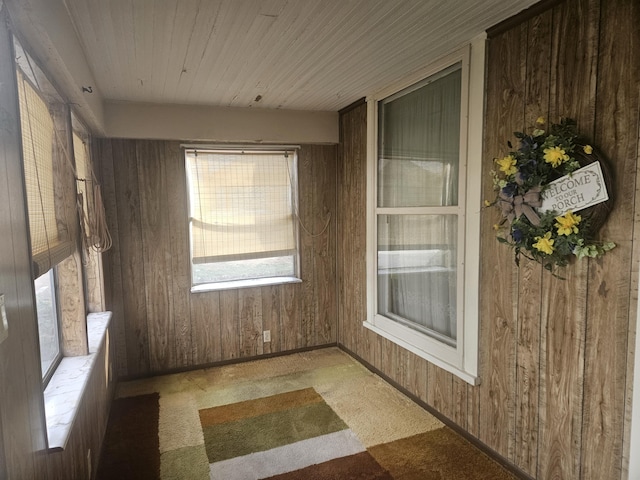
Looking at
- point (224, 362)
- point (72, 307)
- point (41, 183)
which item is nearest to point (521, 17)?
point (41, 183)

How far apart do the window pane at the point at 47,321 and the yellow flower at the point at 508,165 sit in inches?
84.1

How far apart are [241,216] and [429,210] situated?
1.83 metres

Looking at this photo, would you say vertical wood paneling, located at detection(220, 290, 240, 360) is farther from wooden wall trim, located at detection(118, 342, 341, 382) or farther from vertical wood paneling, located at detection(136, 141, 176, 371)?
vertical wood paneling, located at detection(136, 141, 176, 371)

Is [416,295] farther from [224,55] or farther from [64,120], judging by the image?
[64,120]

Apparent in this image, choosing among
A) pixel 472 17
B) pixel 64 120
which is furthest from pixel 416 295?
pixel 64 120

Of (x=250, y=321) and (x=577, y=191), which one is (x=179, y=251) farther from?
(x=577, y=191)

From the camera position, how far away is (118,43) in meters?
2.17

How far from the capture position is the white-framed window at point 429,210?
237 cm

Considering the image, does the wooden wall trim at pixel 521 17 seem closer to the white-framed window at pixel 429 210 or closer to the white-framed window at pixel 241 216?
the white-framed window at pixel 429 210

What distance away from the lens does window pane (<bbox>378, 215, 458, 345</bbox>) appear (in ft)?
8.70

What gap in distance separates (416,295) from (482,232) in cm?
85

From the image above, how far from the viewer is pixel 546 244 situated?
70.8 inches

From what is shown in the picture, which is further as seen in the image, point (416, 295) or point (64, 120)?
point (416, 295)

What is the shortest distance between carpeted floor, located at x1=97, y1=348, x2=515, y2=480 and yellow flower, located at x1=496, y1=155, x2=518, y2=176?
62.5 inches
